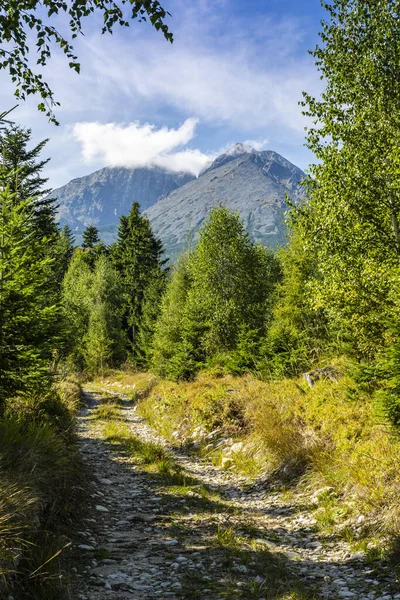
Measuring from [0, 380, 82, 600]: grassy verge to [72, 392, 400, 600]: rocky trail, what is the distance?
0.37 metres

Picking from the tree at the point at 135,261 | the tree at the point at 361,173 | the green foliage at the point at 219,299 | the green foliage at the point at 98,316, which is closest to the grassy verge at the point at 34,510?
the tree at the point at 361,173

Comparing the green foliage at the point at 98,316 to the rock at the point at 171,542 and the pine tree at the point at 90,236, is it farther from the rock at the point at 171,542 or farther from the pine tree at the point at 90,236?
the rock at the point at 171,542

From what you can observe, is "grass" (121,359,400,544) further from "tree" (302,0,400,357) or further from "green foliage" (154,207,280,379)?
"green foliage" (154,207,280,379)

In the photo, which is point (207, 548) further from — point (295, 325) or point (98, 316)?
point (98, 316)

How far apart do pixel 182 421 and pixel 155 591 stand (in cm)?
1143

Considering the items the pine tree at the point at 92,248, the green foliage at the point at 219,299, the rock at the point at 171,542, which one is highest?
the pine tree at the point at 92,248

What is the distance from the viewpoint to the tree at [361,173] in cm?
1110

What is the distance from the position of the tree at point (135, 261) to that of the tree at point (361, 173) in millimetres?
39671

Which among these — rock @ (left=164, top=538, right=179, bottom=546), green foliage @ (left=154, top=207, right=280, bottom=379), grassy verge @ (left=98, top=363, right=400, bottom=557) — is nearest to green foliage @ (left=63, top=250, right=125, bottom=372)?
green foliage @ (left=154, top=207, right=280, bottom=379)

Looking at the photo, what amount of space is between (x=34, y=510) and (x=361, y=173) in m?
11.3

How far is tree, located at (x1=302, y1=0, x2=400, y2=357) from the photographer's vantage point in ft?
36.4

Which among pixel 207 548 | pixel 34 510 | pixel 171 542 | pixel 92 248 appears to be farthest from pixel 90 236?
pixel 207 548

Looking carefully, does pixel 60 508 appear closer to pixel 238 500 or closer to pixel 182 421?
pixel 238 500

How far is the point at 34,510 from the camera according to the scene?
5.18 metres
